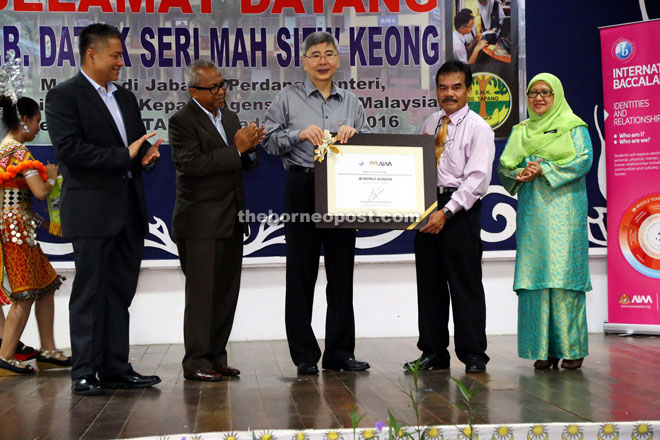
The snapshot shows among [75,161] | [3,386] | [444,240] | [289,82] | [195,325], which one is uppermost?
[289,82]

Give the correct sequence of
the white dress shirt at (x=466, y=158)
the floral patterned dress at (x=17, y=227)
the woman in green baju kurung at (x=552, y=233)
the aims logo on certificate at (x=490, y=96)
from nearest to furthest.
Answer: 1. the white dress shirt at (x=466, y=158)
2. the woman in green baju kurung at (x=552, y=233)
3. the floral patterned dress at (x=17, y=227)
4. the aims logo on certificate at (x=490, y=96)

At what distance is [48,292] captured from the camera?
4.45 m

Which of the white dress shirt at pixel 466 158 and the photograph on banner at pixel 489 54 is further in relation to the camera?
the photograph on banner at pixel 489 54

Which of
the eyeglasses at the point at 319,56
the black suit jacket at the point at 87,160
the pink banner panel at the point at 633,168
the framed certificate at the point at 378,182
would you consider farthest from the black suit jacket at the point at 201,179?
the pink banner panel at the point at 633,168

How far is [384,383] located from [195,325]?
94cm

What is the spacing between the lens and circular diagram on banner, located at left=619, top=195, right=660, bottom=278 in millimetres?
5266

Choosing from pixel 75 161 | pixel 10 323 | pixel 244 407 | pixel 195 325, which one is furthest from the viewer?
pixel 10 323

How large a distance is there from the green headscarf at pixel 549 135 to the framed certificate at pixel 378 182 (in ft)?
1.87

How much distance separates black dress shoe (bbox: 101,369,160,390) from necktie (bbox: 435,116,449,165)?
5.85 feet

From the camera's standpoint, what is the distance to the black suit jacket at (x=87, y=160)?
3447 mm

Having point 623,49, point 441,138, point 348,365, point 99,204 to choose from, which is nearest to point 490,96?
point 623,49

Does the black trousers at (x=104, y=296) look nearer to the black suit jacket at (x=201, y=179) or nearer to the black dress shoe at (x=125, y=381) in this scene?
the black dress shoe at (x=125, y=381)

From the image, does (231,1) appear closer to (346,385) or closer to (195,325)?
(195,325)

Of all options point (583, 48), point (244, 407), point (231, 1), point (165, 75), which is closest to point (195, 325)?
point (244, 407)
